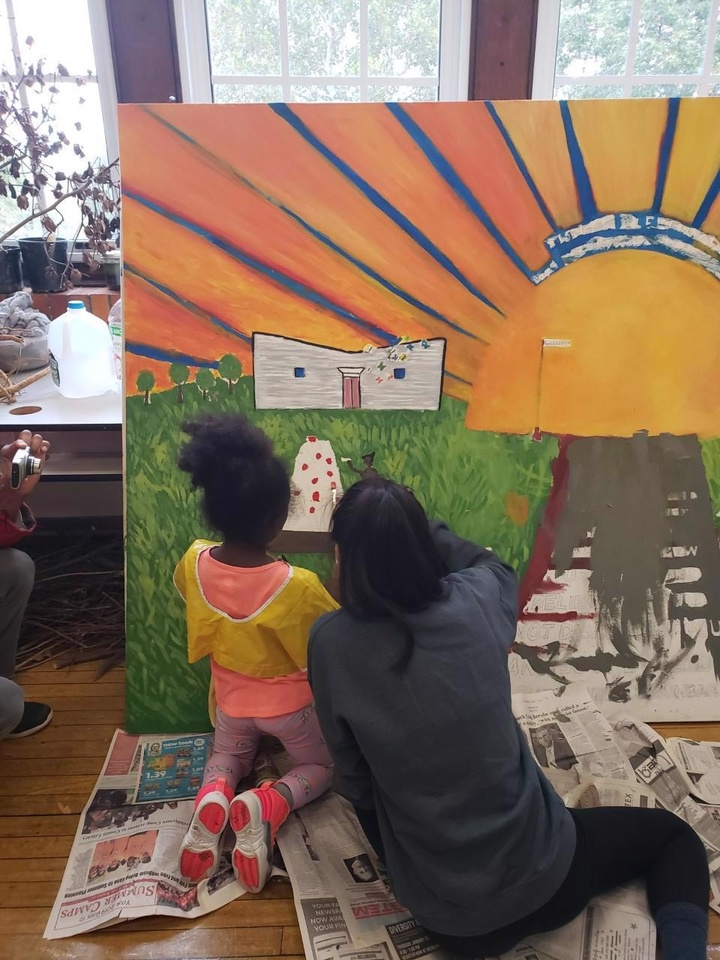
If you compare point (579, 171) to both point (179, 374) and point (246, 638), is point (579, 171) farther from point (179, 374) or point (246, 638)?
point (246, 638)

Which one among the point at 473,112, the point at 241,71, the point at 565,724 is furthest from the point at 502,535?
the point at 241,71

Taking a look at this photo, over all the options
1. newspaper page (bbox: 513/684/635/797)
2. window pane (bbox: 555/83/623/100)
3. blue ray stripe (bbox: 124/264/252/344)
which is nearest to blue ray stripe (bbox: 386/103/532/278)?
blue ray stripe (bbox: 124/264/252/344)

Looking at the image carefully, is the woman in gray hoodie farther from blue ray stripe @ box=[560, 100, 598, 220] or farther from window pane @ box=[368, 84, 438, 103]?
window pane @ box=[368, 84, 438, 103]

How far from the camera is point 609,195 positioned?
1.32 m

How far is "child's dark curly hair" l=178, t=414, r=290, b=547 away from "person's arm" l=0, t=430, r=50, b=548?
0.42 metres

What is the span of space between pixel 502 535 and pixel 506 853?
2.12 ft

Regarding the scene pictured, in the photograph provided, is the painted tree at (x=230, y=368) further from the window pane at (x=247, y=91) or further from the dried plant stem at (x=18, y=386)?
the window pane at (x=247, y=91)

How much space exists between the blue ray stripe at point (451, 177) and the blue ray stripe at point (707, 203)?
13.4 inches

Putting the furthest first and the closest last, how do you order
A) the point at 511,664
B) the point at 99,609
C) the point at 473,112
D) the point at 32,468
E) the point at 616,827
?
the point at 99,609
the point at 511,664
the point at 32,468
the point at 473,112
the point at 616,827

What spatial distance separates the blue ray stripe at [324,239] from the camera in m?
1.27

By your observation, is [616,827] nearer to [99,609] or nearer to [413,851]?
[413,851]

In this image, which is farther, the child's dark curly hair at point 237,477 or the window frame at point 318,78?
the window frame at point 318,78

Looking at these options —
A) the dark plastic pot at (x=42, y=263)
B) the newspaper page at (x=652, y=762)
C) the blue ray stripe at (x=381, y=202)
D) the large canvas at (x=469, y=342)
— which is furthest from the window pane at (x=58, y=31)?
the newspaper page at (x=652, y=762)

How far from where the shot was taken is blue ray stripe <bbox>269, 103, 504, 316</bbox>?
1275 mm
